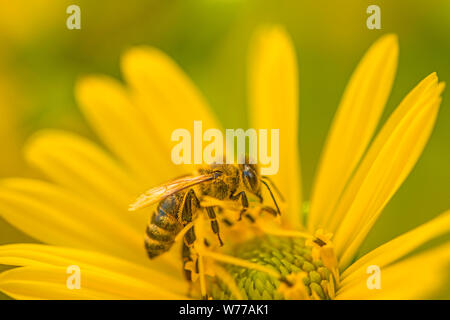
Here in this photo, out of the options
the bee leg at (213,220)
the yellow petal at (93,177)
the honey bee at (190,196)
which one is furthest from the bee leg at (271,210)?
the yellow petal at (93,177)

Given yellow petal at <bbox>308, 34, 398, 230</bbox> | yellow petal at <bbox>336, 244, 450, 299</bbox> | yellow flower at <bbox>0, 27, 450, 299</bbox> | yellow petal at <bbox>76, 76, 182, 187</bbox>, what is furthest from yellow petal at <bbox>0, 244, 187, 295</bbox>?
yellow petal at <bbox>336, 244, 450, 299</bbox>

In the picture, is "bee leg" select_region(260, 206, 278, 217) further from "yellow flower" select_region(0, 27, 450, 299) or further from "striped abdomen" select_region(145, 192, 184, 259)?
"striped abdomen" select_region(145, 192, 184, 259)

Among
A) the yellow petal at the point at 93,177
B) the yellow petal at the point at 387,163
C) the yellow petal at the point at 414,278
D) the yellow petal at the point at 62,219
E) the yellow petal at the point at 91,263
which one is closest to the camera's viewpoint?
the yellow petal at the point at 414,278

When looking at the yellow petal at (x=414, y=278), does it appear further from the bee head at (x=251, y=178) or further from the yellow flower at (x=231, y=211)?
the bee head at (x=251, y=178)

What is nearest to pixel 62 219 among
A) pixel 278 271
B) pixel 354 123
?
pixel 278 271

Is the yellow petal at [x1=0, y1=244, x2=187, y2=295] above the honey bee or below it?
below

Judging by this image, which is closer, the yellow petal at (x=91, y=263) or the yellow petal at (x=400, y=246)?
the yellow petal at (x=400, y=246)

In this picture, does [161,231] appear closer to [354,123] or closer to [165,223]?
[165,223]
